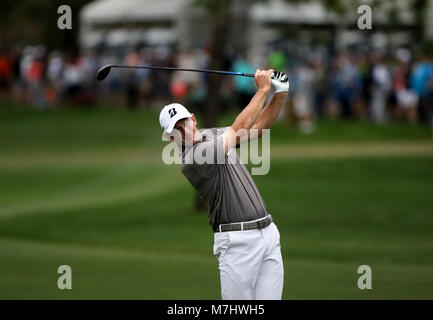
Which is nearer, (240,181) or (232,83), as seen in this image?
(240,181)

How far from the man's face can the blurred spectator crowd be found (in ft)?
71.1

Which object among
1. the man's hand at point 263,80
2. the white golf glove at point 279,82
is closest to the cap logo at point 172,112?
the man's hand at point 263,80

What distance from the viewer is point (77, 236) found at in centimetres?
1827

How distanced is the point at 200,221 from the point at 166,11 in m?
24.8

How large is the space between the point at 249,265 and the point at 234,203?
1.74ft

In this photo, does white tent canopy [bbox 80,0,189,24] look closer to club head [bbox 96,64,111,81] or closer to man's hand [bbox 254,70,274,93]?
club head [bbox 96,64,111,81]

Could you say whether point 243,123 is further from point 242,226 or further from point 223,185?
point 242,226

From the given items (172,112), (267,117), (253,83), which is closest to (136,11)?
(253,83)

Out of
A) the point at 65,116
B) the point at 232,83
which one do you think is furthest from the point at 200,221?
the point at 65,116

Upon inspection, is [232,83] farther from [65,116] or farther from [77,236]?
[77,236]

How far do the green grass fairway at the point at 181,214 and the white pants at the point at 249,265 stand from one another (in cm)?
348

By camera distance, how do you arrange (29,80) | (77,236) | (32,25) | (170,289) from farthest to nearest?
(32,25)
(29,80)
(77,236)
(170,289)

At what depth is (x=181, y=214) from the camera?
20562 millimetres

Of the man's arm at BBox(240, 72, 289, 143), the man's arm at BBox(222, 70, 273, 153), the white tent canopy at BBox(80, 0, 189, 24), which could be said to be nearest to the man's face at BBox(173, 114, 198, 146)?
the man's arm at BBox(222, 70, 273, 153)
